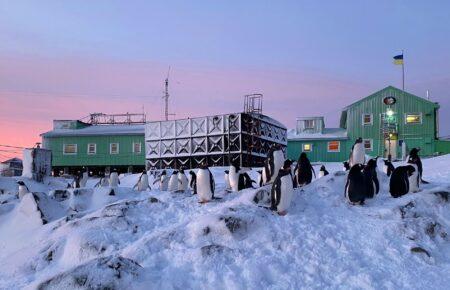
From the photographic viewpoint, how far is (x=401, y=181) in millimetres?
15320

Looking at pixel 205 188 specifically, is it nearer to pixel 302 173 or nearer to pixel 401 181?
pixel 302 173

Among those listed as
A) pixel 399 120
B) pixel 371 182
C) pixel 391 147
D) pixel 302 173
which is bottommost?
pixel 371 182

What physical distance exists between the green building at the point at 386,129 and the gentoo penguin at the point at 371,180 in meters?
30.8

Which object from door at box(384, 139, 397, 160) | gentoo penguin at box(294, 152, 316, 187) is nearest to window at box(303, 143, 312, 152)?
door at box(384, 139, 397, 160)

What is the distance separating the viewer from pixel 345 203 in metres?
14.6

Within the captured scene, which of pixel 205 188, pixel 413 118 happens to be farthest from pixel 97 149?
pixel 205 188

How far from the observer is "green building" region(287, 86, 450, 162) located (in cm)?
4712

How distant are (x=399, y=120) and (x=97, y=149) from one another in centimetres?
2739

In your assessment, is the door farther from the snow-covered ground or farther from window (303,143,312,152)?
the snow-covered ground

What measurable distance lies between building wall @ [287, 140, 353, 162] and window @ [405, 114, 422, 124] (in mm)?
5182

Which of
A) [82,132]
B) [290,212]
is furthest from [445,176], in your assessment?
[82,132]

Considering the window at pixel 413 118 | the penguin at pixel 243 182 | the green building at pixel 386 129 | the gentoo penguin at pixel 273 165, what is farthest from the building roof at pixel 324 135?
the gentoo penguin at pixel 273 165

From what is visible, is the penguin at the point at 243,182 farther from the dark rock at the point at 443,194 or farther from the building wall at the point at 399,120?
the building wall at the point at 399,120

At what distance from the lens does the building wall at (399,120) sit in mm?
47031
